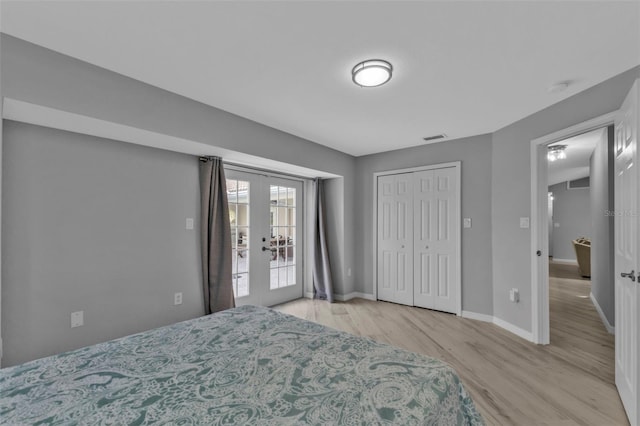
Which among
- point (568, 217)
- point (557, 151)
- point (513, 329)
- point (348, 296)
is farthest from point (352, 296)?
point (568, 217)

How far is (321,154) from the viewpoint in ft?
14.0

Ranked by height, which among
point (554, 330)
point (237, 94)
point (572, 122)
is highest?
point (237, 94)

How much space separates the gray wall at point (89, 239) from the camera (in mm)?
2178

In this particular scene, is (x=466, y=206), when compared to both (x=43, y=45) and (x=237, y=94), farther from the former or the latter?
(x=43, y=45)

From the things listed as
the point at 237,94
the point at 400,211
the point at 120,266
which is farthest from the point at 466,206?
the point at 120,266

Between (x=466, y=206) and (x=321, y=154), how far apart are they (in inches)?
82.8

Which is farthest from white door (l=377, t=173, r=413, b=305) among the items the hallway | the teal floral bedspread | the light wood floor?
the teal floral bedspread

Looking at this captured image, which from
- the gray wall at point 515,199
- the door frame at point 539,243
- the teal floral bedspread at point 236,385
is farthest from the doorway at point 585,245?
the teal floral bedspread at point 236,385

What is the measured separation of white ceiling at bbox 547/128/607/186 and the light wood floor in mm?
2288

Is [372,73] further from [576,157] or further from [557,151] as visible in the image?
[576,157]

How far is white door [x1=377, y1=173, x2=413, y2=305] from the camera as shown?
4395 millimetres

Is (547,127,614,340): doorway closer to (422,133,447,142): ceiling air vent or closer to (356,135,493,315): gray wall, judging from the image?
(356,135,493,315): gray wall

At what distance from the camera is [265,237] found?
4.23 metres

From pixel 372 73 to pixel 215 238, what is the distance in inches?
92.7
